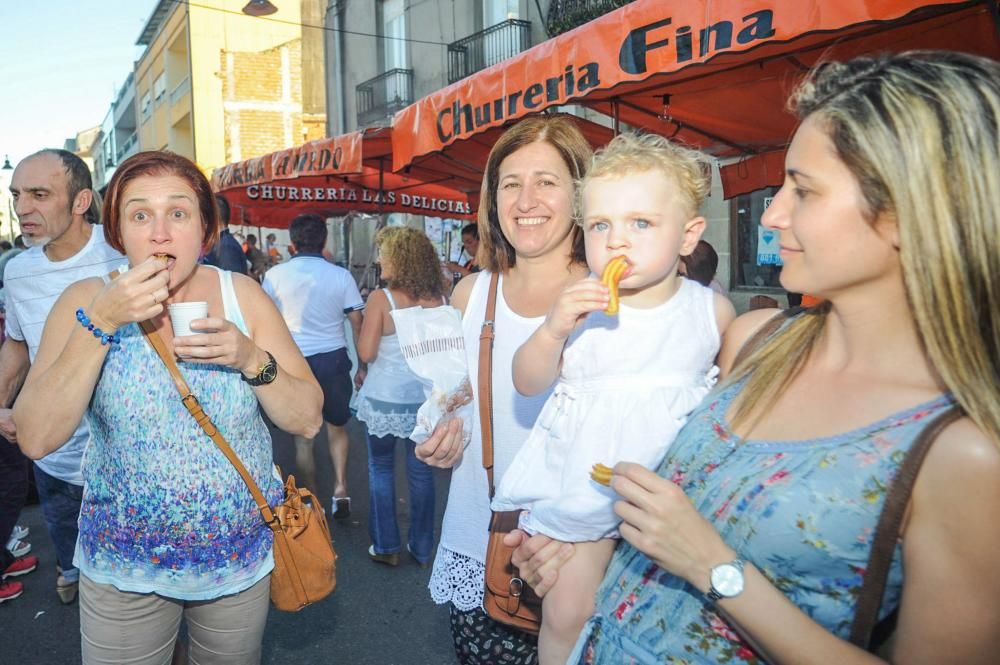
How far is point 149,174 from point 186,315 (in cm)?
61

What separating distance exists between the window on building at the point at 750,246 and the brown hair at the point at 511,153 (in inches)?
327

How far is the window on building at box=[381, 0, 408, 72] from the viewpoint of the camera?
1800 cm

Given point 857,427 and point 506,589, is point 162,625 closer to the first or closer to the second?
point 506,589

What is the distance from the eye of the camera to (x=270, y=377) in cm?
215

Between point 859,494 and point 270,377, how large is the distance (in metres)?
1.69

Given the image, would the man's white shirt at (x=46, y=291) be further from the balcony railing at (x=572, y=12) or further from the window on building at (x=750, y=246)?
the balcony railing at (x=572, y=12)

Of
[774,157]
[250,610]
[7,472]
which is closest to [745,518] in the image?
[250,610]

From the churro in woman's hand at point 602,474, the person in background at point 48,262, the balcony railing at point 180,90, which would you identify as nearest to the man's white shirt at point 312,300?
the person in background at point 48,262

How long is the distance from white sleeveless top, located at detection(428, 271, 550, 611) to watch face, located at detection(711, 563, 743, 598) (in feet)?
3.28

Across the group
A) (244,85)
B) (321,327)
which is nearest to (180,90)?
(244,85)

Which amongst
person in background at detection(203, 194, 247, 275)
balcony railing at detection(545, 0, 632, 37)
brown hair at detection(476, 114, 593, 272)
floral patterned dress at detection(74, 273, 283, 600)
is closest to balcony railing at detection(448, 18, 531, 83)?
balcony railing at detection(545, 0, 632, 37)

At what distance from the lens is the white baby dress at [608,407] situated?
65.7 inches

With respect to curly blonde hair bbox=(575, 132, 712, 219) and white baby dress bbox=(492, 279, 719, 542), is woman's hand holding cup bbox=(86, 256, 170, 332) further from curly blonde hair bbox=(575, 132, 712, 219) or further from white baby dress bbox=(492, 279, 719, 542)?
curly blonde hair bbox=(575, 132, 712, 219)

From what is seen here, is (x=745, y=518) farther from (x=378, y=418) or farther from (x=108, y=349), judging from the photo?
(x=378, y=418)
